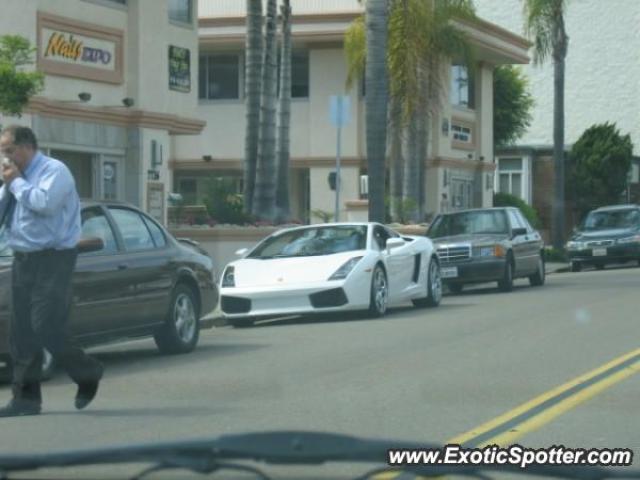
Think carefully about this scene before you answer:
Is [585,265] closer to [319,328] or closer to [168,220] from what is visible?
[168,220]

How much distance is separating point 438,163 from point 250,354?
2967cm

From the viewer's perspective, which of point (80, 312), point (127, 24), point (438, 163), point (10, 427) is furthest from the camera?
point (438, 163)

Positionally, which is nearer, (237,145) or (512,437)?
(512,437)

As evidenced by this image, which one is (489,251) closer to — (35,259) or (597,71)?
(35,259)

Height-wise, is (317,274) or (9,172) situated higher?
(9,172)

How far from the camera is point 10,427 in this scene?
9.32 m

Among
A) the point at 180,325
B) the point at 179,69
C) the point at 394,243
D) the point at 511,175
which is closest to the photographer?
the point at 180,325

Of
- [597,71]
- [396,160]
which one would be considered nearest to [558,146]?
[396,160]

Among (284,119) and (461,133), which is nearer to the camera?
(284,119)

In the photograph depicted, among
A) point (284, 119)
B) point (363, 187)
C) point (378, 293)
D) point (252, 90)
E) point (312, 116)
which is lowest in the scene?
point (378, 293)

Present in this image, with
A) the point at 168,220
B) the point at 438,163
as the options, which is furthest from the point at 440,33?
the point at 168,220

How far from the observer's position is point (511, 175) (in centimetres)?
5803

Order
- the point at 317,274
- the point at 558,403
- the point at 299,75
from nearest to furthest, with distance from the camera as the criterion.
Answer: the point at 558,403
the point at 317,274
the point at 299,75

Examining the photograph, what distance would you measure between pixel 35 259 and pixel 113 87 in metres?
16.3
